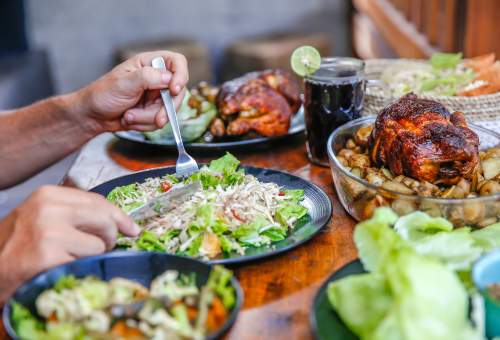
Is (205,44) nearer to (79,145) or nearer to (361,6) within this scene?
(361,6)

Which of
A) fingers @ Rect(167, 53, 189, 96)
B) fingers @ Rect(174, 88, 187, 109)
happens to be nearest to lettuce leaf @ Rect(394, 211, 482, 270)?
fingers @ Rect(167, 53, 189, 96)

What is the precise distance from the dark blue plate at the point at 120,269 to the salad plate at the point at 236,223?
0.13 m

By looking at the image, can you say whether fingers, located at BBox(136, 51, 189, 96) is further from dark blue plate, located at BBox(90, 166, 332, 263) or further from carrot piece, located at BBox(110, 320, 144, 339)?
carrot piece, located at BBox(110, 320, 144, 339)

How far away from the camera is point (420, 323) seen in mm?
970

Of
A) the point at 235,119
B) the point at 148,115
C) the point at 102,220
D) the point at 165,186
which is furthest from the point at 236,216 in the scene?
the point at 235,119

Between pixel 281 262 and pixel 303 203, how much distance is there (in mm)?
269

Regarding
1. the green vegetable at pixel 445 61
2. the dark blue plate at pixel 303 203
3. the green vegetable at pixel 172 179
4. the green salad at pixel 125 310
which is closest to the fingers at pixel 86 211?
the green salad at pixel 125 310

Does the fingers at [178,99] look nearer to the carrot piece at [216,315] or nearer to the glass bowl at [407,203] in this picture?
the glass bowl at [407,203]

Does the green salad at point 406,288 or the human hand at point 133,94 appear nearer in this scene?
the green salad at point 406,288

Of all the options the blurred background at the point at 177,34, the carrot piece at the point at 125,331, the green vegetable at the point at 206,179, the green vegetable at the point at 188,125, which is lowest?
the blurred background at the point at 177,34

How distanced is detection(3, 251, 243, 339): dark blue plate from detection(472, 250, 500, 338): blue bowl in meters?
0.41

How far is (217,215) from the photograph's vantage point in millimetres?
1532

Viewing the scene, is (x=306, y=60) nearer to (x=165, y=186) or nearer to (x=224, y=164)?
(x=224, y=164)

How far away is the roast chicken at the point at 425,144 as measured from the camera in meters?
1.62
